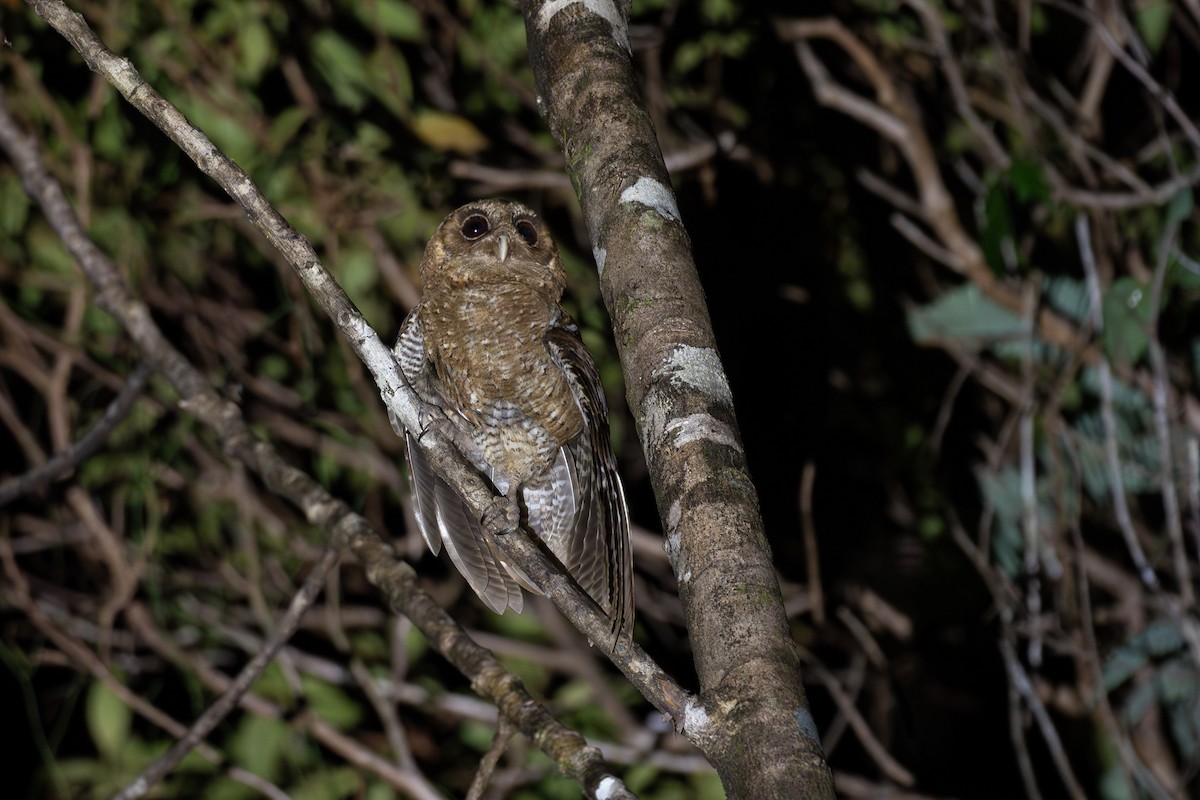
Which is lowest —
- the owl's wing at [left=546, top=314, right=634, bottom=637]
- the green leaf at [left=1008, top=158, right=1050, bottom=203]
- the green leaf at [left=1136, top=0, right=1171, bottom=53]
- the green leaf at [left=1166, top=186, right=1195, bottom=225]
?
the owl's wing at [left=546, top=314, right=634, bottom=637]

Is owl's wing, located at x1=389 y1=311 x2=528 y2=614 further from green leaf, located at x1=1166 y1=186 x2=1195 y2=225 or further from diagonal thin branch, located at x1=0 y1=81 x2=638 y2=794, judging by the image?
green leaf, located at x1=1166 y1=186 x2=1195 y2=225

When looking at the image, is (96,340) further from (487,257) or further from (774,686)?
(774,686)

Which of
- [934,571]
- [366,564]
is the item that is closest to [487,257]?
[366,564]

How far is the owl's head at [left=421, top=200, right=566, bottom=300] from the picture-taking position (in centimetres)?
261

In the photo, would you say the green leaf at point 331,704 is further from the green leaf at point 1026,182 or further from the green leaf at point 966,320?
the green leaf at point 1026,182

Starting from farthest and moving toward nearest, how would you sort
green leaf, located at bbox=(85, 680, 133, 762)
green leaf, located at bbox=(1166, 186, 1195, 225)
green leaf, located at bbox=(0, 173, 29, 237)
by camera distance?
1. green leaf, located at bbox=(0, 173, 29, 237)
2. green leaf, located at bbox=(85, 680, 133, 762)
3. green leaf, located at bbox=(1166, 186, 1195, 225)

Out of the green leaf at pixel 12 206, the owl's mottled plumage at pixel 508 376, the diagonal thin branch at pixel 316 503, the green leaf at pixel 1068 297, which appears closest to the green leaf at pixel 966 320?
the green leaf at pixel 1068 297

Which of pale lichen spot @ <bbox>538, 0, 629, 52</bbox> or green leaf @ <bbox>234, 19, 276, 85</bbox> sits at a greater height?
green leaf @ <bbox>234, 19, 276, 85</bbox>

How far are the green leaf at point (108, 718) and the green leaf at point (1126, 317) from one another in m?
2.78

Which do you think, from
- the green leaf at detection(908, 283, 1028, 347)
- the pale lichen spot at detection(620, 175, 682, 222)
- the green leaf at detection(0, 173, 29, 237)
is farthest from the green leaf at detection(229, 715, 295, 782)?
the pale lichen spot at detection(620, 175, 682, 222)

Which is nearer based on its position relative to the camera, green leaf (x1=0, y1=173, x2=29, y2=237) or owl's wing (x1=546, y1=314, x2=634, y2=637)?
owl's wing (x1=546, y1=314, x2=634, y2=637)

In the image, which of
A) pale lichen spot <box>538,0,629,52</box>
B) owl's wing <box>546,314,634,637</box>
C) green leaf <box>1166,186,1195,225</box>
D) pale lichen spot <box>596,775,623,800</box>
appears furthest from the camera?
green leaf <box>1166,186,1195,225</box>

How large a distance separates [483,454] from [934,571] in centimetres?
186

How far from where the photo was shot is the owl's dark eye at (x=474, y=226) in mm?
2641
